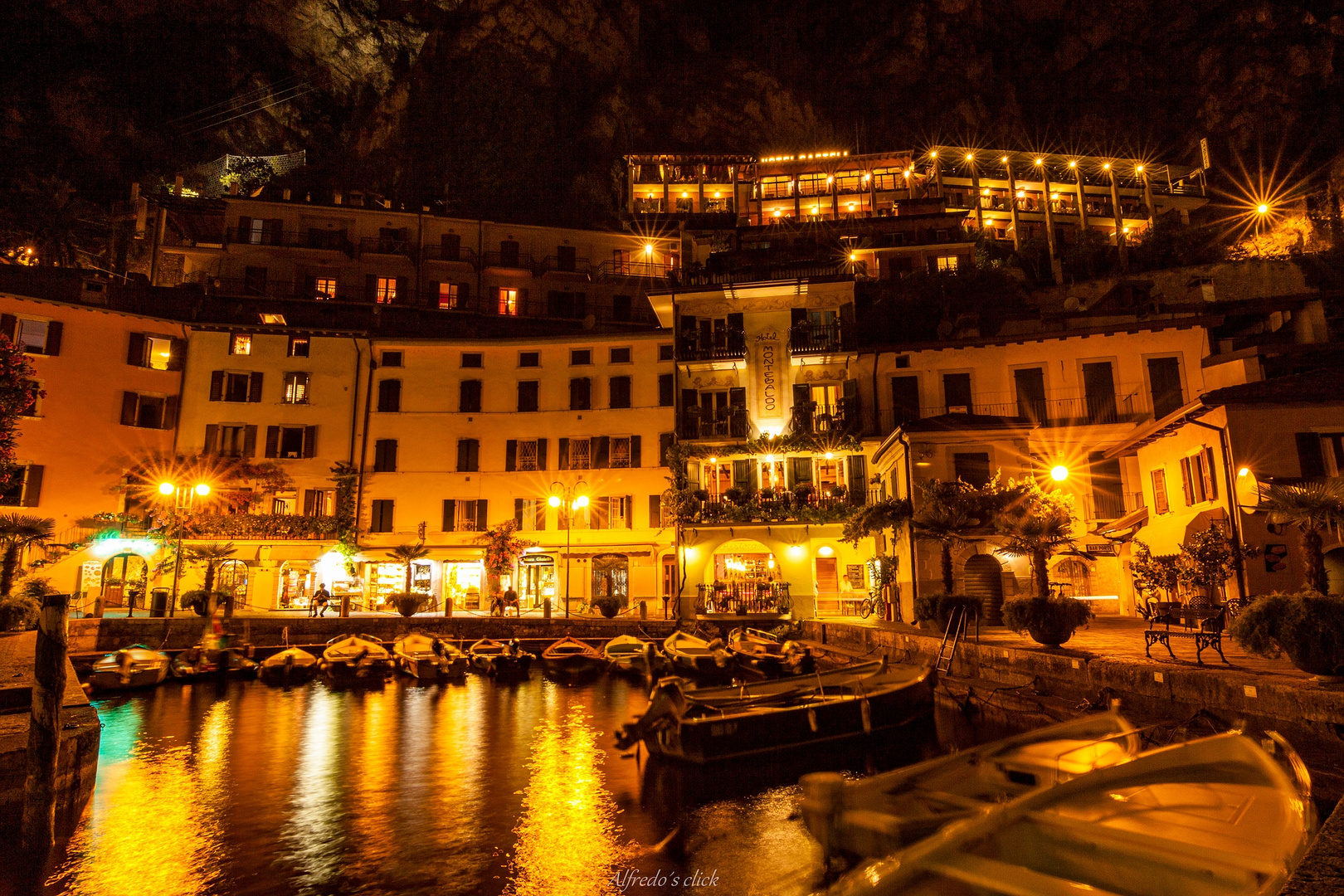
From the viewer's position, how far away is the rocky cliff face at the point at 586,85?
6125cm

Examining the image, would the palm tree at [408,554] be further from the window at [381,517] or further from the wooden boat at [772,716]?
the wooden boat at [772,716]

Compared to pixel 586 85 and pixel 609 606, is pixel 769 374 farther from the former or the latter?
pixel 586 85

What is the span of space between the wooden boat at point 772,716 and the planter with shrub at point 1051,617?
8.21 feet

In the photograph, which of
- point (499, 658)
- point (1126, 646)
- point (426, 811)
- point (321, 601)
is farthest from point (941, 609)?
point (321, 601)

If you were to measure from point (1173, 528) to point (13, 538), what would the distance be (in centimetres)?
3775

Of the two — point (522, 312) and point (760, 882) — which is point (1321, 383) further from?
point (522, 312)

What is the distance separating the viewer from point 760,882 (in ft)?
32.3

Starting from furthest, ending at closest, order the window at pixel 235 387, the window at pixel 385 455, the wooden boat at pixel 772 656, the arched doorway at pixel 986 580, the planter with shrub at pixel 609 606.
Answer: the window at pixel 385 455, the window at pixel 235 387, the planter with shrub at pixel 609 606, the arched doorway at pixel 986 580, the wooden boat at pixel 772 656

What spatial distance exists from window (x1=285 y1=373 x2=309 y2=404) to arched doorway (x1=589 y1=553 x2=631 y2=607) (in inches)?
641

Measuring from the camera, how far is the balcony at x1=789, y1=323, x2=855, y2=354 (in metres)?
33.5

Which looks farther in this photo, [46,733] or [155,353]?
[155,353]

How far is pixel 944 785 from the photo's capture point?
331 inches

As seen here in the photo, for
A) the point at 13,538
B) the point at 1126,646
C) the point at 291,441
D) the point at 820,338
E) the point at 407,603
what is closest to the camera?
the point at 1126,646

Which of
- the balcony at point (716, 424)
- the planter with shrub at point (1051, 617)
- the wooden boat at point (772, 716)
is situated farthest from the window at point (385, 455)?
the planter with shrub at point (1051, 617)
